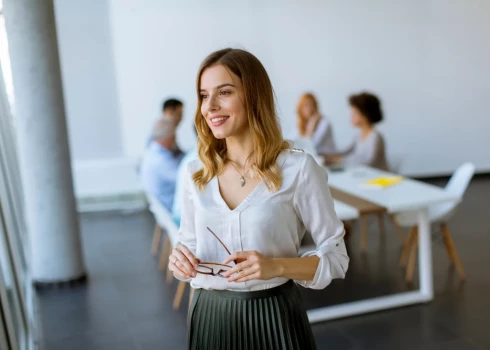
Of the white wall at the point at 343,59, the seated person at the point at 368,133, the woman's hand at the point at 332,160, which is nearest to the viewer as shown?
the seated person at the point at 368,133

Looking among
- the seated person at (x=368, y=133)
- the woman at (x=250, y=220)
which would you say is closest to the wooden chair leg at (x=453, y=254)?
the seated person at (x=368, y=133)

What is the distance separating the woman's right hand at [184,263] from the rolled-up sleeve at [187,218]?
0.11 m

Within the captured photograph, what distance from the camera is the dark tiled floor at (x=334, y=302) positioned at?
403 cm

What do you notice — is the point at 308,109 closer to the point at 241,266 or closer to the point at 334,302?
the point at 334,302

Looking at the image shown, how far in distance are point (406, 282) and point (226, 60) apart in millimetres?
3578

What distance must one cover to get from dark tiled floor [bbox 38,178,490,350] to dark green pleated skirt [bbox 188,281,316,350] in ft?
6.98

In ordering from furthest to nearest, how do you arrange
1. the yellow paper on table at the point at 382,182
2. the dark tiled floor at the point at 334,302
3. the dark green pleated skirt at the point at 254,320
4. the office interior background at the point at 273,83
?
1. the office interior background at the point at 273,83
2. the yellow paper on table at the point at 382,182
3. the dark tiled floor at the point at 334,302
4. the dark green pleated skirt at the point at 254,320

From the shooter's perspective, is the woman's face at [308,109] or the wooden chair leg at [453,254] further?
the woman's face at [308,109]

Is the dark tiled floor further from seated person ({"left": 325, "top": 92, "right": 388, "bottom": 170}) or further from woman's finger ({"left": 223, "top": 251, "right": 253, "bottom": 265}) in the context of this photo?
woman's finger ({"left": 223, "top": 251, "right": 253, "bottom": 265})

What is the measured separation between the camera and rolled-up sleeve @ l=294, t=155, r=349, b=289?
179cm

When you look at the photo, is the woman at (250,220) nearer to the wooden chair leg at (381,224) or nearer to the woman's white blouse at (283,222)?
the woman's white blouse at (283,222)

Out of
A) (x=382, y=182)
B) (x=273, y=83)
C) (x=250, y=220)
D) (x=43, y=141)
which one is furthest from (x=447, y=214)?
(x=273, y=83)

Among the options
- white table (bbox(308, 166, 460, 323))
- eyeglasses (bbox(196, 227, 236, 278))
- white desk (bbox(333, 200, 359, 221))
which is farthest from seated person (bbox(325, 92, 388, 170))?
eyeglasses (bbox(196, 227, 236, 278))

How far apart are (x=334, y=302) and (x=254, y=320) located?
9.25 ft
